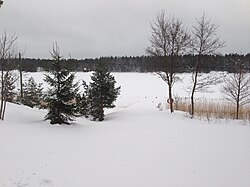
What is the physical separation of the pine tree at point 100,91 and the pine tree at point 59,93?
528 cm

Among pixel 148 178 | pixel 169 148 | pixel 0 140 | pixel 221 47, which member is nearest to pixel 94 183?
pixel 148 178

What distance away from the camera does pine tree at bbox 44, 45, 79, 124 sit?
43.7 feet

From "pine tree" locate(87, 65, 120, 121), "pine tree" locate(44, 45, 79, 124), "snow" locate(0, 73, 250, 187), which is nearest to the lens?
"snow" locate(0, 73, 250, 187)

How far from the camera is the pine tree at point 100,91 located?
62.2 feet

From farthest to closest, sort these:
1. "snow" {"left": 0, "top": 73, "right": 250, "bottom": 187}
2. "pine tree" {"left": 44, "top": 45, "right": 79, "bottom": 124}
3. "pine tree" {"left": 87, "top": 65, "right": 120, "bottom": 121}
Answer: "pine tree" {"left": 87, "top": 65, "right": 120, "bottom": 121}, "pine tree" {"left": 44, "top": 45, "right": 79, "bottom": 124}, "snow" {"left": 0, "top": 73, "right": 250, "bottom": 187}

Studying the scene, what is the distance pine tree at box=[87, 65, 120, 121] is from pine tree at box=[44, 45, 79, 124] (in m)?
5.28

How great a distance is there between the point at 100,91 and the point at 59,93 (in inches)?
232

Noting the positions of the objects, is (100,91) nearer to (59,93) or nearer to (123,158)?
(59,93)

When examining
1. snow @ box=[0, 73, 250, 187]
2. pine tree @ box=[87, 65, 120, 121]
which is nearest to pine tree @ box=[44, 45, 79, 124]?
snow @ box=[0, 73, 250, 187]

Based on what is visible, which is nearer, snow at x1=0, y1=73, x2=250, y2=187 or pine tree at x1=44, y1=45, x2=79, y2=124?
snow at x1=0, y1=73, x2=250, y2=187

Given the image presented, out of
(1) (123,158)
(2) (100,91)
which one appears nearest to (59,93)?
(2) (100,91)

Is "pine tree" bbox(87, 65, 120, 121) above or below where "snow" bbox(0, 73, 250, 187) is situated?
above

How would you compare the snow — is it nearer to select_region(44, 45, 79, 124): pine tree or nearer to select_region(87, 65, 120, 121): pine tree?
select_region(44, 45, 79, 124): pine tree

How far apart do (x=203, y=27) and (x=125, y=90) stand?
34153mm
